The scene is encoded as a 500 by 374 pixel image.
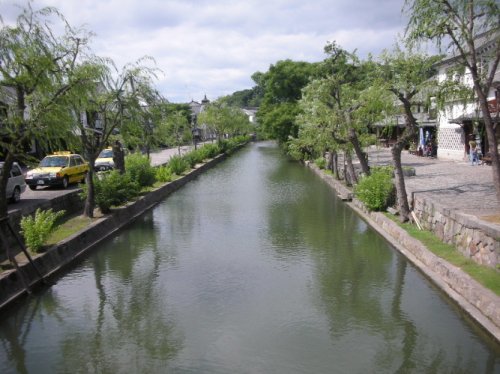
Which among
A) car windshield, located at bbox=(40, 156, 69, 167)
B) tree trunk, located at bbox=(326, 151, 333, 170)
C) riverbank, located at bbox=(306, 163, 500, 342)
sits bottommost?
riverbank, located at bbox=(306, 163, 500, 342)

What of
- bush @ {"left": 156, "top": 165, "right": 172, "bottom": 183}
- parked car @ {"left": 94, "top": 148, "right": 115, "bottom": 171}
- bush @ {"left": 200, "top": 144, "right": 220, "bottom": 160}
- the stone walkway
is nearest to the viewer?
the stone walkway

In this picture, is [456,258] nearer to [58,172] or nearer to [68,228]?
[68,228]

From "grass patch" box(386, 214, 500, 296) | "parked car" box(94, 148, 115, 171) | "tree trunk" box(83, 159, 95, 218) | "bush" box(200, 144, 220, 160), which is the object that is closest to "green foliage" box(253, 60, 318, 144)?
"bush" box(200, 144, 220, 160)

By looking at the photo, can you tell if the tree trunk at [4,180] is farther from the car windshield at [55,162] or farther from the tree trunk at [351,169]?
the tree trunk at [351,169]

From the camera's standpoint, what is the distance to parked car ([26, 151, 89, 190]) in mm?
23125

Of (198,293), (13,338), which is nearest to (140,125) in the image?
(198,293)

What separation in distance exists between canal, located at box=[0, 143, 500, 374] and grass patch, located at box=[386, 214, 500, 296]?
0.75 meters

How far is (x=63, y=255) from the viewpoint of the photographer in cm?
1298

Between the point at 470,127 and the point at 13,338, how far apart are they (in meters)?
27.9

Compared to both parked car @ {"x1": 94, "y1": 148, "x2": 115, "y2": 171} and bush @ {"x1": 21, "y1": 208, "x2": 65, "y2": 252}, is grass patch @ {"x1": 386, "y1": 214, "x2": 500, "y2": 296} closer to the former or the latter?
bush @ {"x1": 21, "y1": 208, "x2": 65, "y2": 252}

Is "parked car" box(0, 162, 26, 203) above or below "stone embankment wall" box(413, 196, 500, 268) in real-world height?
above

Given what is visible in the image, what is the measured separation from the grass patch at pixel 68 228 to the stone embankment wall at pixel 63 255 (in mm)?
282

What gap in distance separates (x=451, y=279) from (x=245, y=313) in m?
4.52

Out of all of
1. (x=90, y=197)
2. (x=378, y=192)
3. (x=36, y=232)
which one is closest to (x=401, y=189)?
(x=378, y=192)
